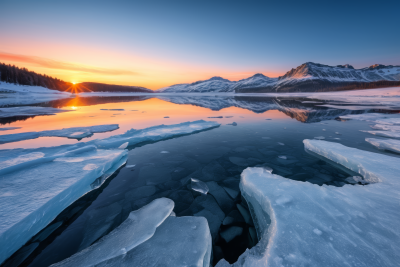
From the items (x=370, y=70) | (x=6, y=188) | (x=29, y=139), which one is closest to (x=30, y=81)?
(x=29, y=139)

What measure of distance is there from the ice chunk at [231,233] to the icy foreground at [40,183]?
2.54 meters

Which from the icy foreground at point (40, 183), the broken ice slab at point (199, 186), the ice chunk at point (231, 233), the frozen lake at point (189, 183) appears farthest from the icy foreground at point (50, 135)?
the ice chunk at point (231, 233)

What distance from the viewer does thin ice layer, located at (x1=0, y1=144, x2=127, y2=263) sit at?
2.00m

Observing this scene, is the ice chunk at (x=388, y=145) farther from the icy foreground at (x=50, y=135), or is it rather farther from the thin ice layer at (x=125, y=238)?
the icy foreground at (x=50, y=135)

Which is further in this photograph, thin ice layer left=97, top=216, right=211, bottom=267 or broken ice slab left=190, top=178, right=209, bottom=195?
broken ice slab left=190, top=178, right=209, bottom=195

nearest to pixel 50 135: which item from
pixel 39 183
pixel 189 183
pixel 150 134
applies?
pixel 150 134

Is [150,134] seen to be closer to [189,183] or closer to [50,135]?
[189,183]

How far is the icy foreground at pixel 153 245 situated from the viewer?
162cm

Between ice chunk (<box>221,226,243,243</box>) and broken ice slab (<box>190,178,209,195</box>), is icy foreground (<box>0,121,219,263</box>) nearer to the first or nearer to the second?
broken ice slab (<box>190,178,209,195</box>)

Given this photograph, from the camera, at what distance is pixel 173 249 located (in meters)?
1.73

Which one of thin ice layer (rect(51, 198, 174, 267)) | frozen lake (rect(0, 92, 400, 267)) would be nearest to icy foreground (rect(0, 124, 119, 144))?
frozen lake (rect(0, 92, 400, 267))

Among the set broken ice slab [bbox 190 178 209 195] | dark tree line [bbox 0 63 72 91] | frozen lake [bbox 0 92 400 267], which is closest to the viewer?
frozen lake [bbox 0 92 400 267]

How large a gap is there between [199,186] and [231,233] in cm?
112

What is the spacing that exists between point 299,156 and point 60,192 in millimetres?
5517
